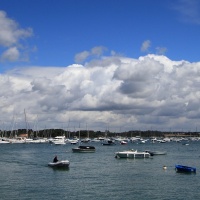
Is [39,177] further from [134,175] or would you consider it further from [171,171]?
[171,171]

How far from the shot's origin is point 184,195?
164ft

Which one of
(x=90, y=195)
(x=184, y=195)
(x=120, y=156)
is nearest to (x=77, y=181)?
(x=90, y=195)

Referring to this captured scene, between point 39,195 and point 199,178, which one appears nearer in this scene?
point 39,195

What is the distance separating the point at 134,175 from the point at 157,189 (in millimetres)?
16506

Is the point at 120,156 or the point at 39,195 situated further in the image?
the point at 120,156

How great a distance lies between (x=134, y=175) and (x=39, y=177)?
16.5 meters

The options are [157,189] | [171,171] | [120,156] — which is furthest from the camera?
[120,156]

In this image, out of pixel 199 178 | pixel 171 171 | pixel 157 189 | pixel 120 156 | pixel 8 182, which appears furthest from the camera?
pixel 120 156

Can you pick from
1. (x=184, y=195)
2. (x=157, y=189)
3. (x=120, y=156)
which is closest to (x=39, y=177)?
(x=157, y=189)

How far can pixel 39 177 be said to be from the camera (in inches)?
2633

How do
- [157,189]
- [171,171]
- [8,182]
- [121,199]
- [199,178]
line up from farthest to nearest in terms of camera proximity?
[171,171], [199,178], [8,182], [157,189], [121,199]

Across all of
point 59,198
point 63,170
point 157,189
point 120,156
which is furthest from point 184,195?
point 120,156

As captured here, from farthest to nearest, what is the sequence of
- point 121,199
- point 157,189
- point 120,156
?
point 120,156
point 157,189
point 121,199

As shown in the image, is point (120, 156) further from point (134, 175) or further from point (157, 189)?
point (157, 189)
